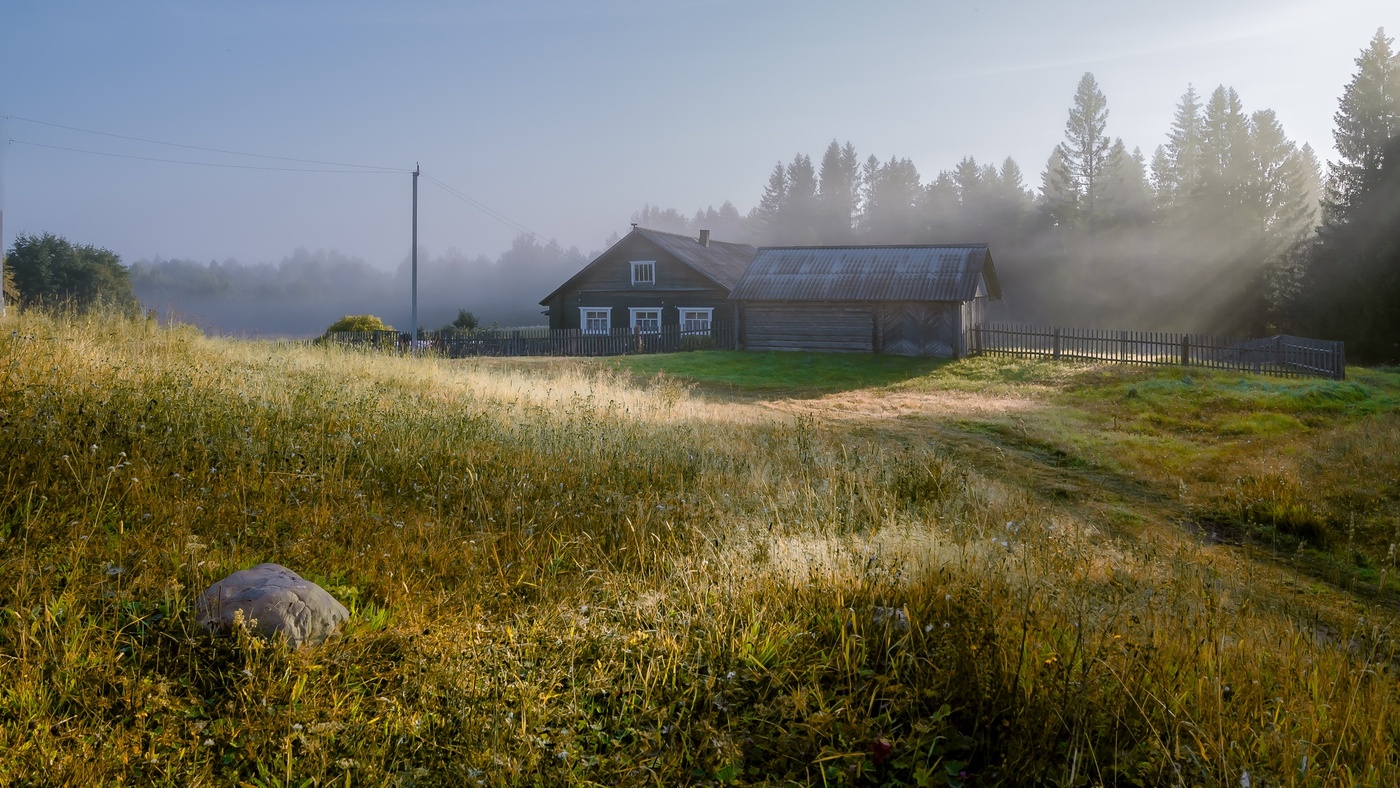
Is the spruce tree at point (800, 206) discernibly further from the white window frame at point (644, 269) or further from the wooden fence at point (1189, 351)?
the wooden fence at point (1189, 351)

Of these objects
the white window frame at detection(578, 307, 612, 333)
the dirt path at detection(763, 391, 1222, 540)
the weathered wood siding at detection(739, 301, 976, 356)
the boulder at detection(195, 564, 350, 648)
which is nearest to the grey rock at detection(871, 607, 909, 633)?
the boulder at detection(195, 564, 350, 648)

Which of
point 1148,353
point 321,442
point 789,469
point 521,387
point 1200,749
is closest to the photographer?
point 1200,749

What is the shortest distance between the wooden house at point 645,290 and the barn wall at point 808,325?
476 centimetres

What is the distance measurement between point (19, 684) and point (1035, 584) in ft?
16.7

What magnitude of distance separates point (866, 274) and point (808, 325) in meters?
2.81

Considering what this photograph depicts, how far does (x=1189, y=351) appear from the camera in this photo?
99.8 feet

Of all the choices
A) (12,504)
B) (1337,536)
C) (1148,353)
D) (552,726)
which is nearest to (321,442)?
(12,504)

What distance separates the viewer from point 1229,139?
5019 centimetres

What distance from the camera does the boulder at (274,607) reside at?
450 cm

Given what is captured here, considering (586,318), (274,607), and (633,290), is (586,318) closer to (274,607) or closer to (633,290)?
(633,290)

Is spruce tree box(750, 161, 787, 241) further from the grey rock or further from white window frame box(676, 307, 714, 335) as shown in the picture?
the grey rock

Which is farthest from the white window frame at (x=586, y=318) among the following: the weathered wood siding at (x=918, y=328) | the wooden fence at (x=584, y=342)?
the weathered wood siding at (x=918, y=328)

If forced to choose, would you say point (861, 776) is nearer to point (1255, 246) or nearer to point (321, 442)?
point (321, 442)

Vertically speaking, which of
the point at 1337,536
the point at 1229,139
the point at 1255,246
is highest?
the point at 1229,139
